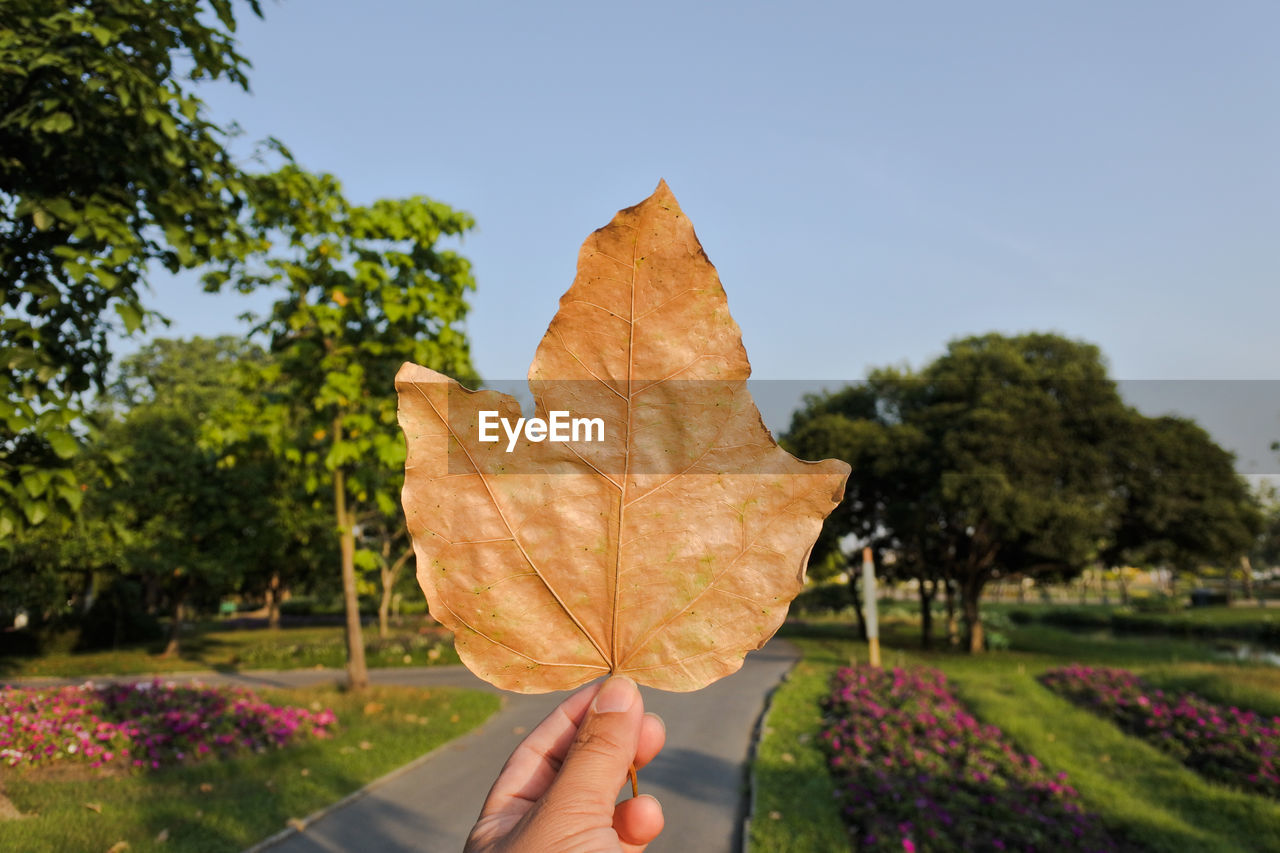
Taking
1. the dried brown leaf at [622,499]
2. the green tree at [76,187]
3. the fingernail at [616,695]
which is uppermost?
the green tree at [76,187]

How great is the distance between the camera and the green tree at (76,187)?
4379 millimetres

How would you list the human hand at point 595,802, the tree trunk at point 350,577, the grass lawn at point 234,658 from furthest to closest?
1. the grass lawn at point 234,658
2. the tree trunk at point 350,577
3. the human hand at point 595,802

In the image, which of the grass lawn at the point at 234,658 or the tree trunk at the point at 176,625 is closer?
the grass lawn at the point at 234,658

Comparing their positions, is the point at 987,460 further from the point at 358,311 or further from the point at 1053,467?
the point at 358,311

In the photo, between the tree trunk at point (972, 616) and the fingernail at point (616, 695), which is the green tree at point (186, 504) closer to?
the tree trunk at point (972, 616)

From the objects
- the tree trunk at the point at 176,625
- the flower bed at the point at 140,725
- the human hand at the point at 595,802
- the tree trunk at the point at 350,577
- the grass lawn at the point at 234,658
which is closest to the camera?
the human hand at the point at 595,802

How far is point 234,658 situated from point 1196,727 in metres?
21.1

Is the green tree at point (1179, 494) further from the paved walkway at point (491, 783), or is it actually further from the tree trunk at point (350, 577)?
the tree trunk at point (350, 577)

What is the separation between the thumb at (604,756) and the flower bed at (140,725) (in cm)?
819

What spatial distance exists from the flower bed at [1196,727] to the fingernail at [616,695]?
9018 millimetres

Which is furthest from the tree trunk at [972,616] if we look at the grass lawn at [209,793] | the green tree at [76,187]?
the green tree at [76,187]

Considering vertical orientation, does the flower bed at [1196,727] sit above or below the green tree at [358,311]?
below

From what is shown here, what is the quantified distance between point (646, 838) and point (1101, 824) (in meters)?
6.61

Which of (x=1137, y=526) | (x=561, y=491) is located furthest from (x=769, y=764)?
(x=1137, y=526)
